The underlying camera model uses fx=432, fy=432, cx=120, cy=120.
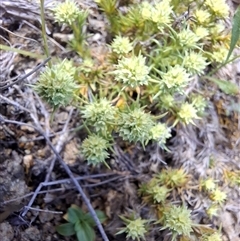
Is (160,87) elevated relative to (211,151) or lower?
elevated

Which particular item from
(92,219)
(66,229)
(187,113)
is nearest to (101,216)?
(92,219)

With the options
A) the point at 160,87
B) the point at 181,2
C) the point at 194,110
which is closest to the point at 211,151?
the point at 194,110

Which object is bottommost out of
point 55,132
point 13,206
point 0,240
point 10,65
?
point 0,240

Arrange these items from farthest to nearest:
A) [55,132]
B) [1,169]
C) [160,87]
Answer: [55,132]
[1,169]
[160,87]

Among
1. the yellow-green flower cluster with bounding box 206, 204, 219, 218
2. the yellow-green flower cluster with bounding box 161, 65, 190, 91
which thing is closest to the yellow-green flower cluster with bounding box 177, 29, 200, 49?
the yellow-green flower cluster with bounding box 161, 65, 190, 91

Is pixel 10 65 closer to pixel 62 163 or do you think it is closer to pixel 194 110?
pixel 62 163

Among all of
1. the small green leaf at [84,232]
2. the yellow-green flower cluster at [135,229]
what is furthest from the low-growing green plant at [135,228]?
the small green leaf at [84,232]

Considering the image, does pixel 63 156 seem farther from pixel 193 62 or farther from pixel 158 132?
pixel 193 62

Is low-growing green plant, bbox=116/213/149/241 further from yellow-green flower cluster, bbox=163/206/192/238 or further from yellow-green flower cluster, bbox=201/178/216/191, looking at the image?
yellow-green flower cluster, bbox=201/178/216/191
